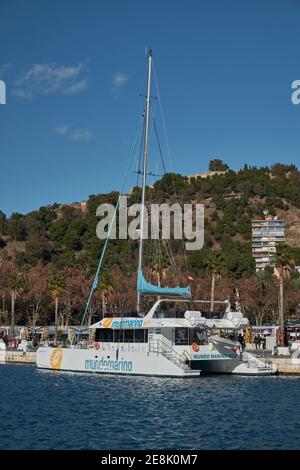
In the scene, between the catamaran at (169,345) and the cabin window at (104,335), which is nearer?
the catamaran at (169,345)

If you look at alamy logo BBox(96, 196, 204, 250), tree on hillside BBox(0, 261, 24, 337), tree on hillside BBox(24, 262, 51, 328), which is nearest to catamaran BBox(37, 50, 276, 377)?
tree on hillside BBox(0, 261, 24, 337)

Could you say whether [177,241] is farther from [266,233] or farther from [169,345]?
[169,345]

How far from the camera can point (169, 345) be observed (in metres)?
42.1

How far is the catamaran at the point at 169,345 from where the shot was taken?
4191cm

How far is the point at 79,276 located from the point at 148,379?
172 ft

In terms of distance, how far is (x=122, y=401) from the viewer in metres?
32.7

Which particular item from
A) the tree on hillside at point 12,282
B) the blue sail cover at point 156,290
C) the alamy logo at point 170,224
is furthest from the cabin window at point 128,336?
the alamy logo at point 170,224

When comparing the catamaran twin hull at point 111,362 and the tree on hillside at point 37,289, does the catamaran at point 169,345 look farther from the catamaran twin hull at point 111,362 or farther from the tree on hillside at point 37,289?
the tree on hillside at point 37,289

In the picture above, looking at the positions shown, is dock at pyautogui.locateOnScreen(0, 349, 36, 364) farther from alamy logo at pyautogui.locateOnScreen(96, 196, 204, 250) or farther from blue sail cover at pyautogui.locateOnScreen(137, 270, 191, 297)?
alamy logo at pyautogui.locateOnScreen(96, 196, 204, 250)

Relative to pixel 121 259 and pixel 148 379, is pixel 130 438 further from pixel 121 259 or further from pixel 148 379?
pixel 121 259

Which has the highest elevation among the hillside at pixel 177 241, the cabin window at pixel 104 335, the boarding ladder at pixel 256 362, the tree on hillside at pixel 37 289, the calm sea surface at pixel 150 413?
the hillside at pixel 177 241

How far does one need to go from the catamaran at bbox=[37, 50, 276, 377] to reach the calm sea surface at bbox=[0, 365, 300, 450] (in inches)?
41.3

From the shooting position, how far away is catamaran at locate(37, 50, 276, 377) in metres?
41.9

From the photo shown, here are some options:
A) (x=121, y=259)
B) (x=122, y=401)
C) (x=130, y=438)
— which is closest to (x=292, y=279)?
(x=121, y=259)
